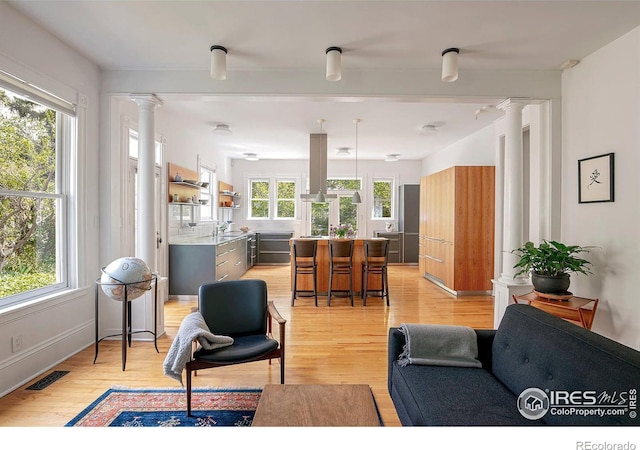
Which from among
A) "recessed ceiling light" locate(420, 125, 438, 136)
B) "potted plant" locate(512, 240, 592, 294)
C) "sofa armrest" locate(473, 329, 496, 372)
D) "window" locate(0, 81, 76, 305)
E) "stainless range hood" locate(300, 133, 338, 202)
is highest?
"recessed ceiling light" locate(420, 125, 438, 136)

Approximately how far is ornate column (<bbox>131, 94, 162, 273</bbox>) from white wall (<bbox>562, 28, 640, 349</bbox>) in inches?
169

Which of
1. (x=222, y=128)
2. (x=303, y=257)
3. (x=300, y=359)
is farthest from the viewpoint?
(x=222, y=128)

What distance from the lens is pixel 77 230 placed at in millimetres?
3082

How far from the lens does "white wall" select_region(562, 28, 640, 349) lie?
2.67 m

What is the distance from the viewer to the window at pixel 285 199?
8867 mm

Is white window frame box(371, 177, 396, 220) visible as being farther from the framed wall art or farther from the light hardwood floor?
the framed wall art

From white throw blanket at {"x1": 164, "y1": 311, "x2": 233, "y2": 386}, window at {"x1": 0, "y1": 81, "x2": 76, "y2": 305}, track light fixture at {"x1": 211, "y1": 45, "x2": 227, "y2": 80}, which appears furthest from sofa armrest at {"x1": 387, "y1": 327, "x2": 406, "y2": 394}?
window at {"x1": 0, "y1": 81, "x2": 76, "y2": 305}

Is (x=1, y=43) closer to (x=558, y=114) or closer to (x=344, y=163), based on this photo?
(x=558, y=114)

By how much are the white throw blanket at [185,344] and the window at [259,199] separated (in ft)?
22.1

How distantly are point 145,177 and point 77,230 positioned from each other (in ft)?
2.59

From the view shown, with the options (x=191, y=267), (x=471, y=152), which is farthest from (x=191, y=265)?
(x=471, y=152)

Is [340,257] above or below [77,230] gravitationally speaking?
below

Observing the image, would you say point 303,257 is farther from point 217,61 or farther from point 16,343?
point 16,343
